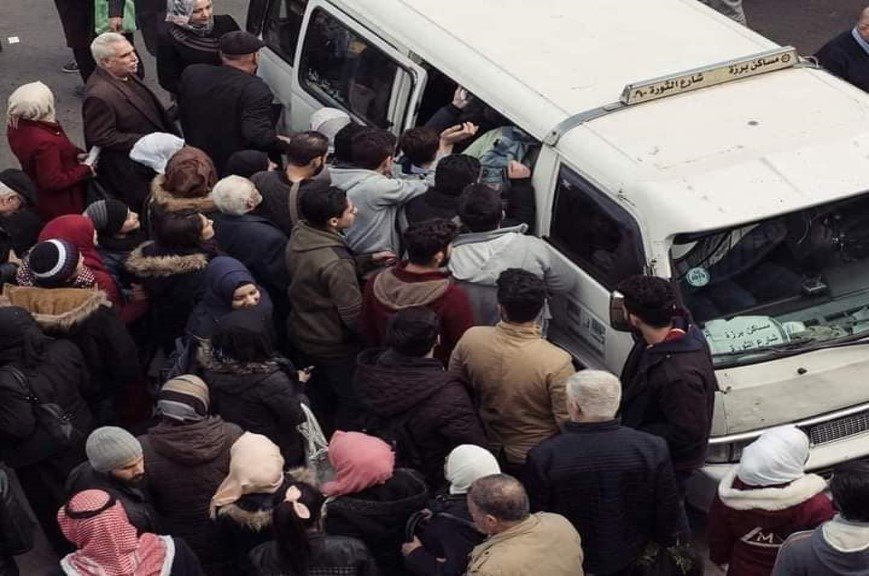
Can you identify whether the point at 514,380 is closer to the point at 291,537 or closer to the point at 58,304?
the point at 291,537

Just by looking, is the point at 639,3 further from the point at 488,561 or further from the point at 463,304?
the point at 488,561

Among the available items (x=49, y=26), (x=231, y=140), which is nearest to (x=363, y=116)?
(x=231, y=140)

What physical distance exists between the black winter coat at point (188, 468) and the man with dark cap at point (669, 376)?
1739 mm

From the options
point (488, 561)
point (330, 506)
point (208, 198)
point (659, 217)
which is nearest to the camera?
point (488, 561)

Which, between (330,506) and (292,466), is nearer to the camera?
(330,506)

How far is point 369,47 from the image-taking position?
304 inches

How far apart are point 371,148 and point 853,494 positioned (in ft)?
10.4

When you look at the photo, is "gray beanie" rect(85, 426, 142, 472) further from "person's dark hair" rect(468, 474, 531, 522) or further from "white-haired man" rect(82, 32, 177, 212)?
"white-haired man" rect(82, 32, 177, 212)

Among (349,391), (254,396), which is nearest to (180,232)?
(254,396)

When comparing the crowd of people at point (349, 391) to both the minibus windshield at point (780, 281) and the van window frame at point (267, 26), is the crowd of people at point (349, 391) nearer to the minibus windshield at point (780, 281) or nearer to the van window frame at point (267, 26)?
the minibus windshield at point (780, 281)

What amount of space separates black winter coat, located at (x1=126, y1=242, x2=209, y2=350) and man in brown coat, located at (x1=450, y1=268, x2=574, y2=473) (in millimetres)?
1431

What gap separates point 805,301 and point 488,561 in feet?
8.16

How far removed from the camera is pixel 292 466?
5.98 m

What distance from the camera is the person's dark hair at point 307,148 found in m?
7.03
